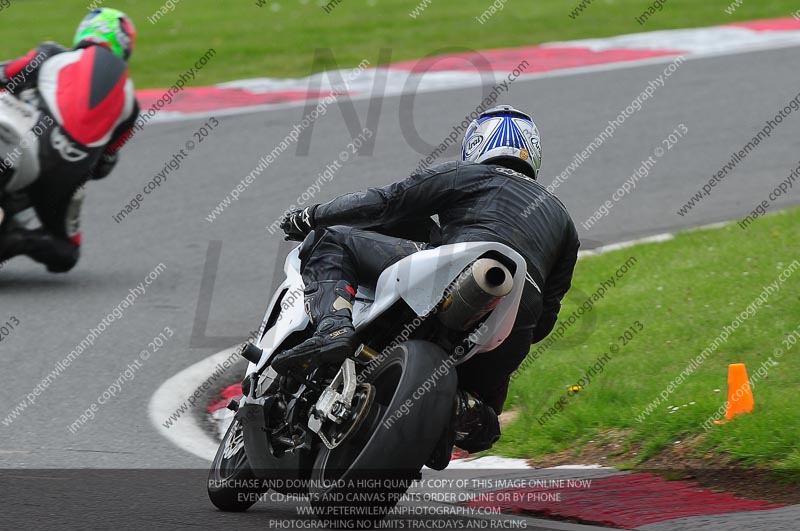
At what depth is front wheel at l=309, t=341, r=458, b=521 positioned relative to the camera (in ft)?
15.3

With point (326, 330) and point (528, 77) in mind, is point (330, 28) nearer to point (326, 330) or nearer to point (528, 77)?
point (528, 77)

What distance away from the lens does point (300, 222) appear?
221 inches

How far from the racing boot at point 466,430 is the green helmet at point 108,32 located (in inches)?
223

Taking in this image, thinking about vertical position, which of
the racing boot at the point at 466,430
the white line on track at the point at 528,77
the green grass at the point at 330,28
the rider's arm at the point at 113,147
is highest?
the racing boot at the point at 466,430

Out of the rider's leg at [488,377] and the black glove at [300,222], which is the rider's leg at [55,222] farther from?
the rider's leg at [488,377]

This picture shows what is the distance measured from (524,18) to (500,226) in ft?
51.8

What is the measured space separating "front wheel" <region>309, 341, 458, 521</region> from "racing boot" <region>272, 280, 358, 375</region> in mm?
159

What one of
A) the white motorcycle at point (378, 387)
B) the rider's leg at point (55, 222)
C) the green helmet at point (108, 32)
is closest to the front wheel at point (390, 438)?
the white motorcycle at point (378, 387)

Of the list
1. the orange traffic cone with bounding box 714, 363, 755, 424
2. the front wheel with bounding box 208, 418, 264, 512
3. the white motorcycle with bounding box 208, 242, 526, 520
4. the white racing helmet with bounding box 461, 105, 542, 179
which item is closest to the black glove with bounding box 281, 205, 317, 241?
the white motorcycle with bounding box 208, 242, 526, 520

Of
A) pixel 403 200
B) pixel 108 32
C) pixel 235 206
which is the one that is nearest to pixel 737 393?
pixel 403 200

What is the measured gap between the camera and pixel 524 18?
808 inches

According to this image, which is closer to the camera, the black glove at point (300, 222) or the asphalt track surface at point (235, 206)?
the black glove at point (300, 222)

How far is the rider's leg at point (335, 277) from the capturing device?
501 cm

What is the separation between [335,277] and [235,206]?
22.8 ft
